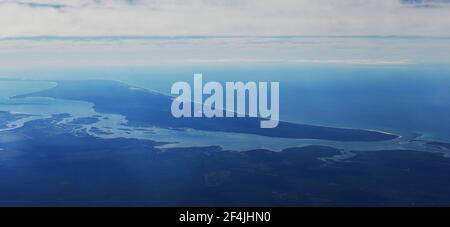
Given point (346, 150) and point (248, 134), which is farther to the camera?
point (248, 134)

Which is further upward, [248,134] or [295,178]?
[248,134]

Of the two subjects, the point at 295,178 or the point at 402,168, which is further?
the point at 402,168
